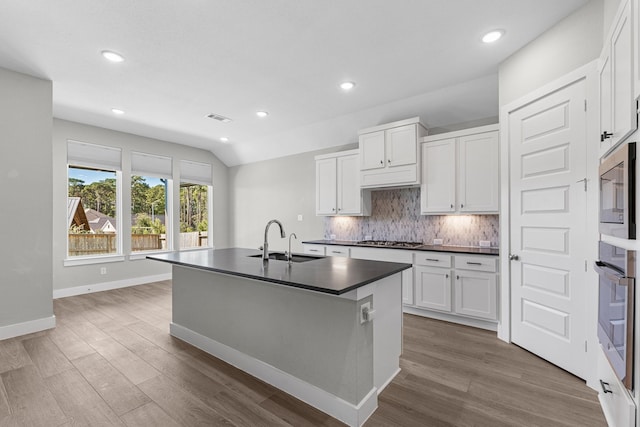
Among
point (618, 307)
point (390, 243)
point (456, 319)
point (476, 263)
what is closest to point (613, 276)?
point (618, 307)

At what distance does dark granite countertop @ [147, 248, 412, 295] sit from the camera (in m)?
1.68

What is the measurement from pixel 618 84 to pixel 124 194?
6.29m

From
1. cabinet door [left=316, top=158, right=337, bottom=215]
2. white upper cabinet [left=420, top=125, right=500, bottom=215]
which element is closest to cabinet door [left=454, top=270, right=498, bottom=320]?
white upper cabinet [left=420, top=125, right=500, bottom=215]

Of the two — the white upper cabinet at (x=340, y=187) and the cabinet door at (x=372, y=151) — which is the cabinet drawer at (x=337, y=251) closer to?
the white upper cabinet at (x=340, y=187)

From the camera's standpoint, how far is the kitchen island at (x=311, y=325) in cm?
178

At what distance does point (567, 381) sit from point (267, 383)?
2263 mm

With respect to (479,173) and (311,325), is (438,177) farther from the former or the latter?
(311,325)

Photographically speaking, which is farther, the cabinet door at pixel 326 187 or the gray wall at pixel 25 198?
the cabinet door at pixel 326 187

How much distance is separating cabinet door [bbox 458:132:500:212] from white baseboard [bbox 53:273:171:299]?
552 centimetres

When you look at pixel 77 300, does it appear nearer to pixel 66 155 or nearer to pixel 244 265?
pixel 66 155

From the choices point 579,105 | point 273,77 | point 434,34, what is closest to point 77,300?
point 273,77

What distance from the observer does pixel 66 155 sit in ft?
15.0

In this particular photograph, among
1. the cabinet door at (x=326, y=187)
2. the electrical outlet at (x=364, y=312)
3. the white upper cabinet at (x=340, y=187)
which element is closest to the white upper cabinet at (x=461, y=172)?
the white upper cabinet at (x=340, y=187)

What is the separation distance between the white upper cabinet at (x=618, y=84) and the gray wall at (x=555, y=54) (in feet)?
0.96
